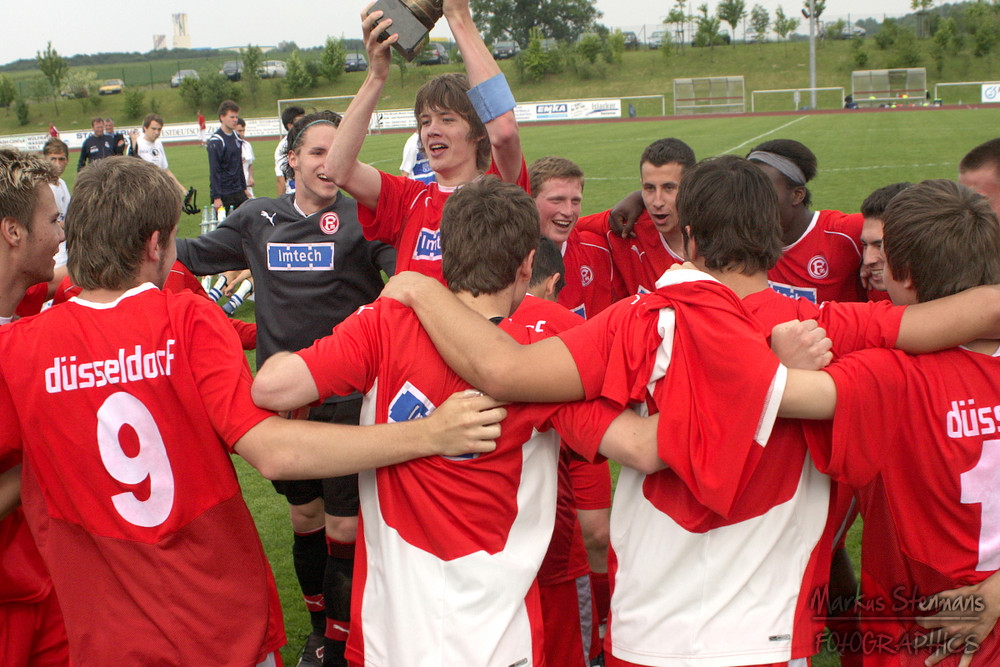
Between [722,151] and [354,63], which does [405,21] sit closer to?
[722,151]

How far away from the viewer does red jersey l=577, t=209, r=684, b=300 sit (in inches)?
167

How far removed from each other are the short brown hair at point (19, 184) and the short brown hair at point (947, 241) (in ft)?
8.47

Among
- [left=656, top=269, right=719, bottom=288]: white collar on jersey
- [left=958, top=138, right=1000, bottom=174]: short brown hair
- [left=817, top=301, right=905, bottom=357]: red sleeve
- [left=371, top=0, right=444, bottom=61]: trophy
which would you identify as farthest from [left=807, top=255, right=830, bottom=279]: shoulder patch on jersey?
[left=371, top=0, right=444, bottom=61]: trophy

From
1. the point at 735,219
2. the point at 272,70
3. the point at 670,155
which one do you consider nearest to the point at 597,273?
the point at 670,155

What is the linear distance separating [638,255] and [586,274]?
0.98 feet

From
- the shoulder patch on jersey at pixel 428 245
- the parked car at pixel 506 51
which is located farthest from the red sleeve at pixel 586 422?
the parked car at pixel 506 51

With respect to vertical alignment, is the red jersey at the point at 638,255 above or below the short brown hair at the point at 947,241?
below

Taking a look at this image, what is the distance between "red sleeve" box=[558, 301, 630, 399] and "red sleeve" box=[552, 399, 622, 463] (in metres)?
0.04

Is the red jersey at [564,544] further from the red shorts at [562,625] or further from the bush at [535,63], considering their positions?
the bush at [535,63]

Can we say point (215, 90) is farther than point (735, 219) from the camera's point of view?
Yes

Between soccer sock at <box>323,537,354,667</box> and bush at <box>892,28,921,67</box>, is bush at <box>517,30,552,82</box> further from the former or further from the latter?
soccer sock at <box>323,537,354,667</box>

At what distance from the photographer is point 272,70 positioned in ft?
211

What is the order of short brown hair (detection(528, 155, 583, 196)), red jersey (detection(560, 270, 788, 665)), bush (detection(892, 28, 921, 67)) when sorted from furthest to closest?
bush (detection(892, 28, 921, 67))
short brown hair (detection(528, 155, 583, 196))
red jersey (detection(560, 270, 788, 665))

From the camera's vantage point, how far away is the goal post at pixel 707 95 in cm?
4866
